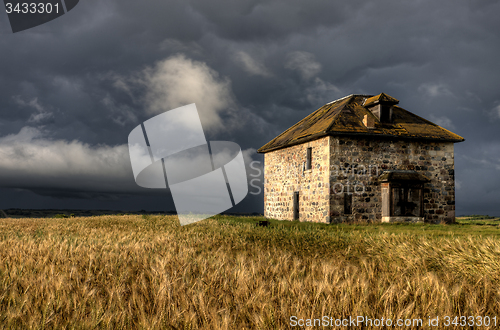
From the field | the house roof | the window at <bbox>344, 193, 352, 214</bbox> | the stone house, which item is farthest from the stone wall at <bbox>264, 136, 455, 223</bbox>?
the field

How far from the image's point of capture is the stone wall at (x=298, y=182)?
17.4 meters

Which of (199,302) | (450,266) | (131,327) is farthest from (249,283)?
(450,266)

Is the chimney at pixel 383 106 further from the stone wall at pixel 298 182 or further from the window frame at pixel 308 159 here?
the window frame at pixel 308 159

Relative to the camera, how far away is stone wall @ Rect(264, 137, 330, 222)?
17391 mm

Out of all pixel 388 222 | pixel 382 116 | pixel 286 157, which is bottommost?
pixel 388 222

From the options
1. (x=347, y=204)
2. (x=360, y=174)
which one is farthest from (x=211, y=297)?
(x=360, y=174)

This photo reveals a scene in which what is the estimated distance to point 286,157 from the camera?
21.2 m

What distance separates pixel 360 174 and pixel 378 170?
1.08 m

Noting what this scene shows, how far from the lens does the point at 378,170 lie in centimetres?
1781

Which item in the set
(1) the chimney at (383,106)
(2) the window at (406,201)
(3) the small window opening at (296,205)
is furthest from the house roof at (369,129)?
(3) the small window opening at (296,205)

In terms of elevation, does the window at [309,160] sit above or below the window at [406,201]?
above

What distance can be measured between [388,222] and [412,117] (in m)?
7.15

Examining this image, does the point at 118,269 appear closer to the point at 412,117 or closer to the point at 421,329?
the point at 421,329

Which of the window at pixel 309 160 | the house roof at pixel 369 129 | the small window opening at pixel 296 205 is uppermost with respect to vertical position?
the house roof at pixel 369 129
